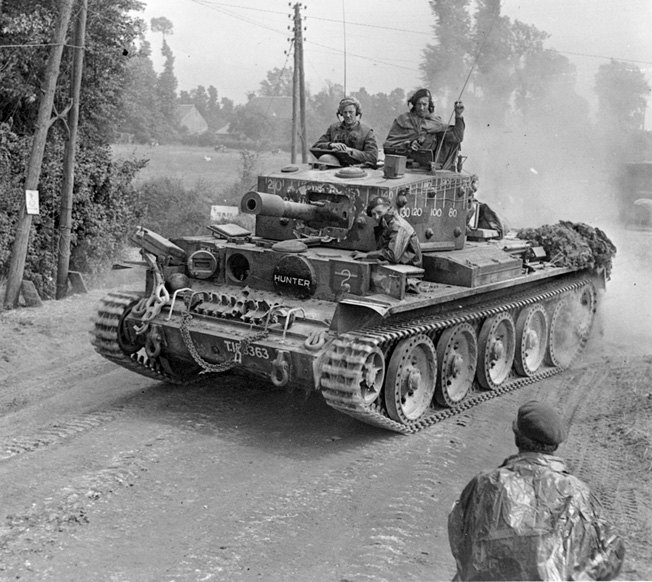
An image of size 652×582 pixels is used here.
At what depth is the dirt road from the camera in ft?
19.1

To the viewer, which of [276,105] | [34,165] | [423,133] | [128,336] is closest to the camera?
[128,336]

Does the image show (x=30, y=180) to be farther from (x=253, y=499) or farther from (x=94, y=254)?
(x=253, y=499)

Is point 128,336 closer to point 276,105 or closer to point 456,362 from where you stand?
point 456,362

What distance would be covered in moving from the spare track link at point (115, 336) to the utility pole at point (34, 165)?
17.2 ft

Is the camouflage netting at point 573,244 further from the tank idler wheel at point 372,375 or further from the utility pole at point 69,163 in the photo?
the utility pole at point 69,163

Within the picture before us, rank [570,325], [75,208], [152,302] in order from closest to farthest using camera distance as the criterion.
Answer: [152,302], [570,325], [75,208]

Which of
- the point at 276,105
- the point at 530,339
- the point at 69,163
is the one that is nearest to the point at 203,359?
the point at 530,339

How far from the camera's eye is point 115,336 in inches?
382

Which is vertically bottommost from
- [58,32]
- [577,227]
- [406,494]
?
[406,494]

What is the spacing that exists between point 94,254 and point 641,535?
579 inches

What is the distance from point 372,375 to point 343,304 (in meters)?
0.76

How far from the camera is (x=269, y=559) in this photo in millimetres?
5848

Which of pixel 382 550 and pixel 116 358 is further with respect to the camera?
pixel 116 358

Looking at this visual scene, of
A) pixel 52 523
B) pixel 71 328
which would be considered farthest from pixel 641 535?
pixel 71 328
